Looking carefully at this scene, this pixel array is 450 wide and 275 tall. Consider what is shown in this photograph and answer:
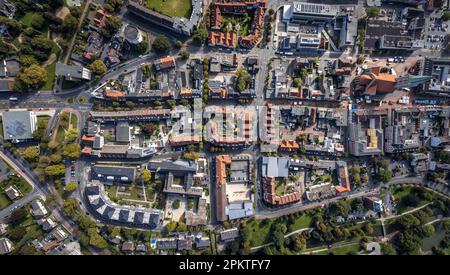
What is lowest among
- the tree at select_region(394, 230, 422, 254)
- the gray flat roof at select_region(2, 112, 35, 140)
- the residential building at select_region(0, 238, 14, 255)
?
the tree at select_region(394, 230, 422, 254)

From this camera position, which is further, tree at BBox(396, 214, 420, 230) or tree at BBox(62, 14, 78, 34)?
tree at BBox(396, 214, 420, 230)

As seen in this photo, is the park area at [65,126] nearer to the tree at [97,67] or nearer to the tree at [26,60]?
the tree at [97,67]

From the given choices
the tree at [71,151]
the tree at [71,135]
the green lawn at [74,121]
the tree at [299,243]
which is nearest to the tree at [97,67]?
the green lawn at [74,121]

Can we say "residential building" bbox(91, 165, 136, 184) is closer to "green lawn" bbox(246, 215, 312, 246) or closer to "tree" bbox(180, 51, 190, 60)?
"tree" bbox(180, 51, 190, 60)

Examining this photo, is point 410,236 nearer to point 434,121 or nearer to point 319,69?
point 434,121

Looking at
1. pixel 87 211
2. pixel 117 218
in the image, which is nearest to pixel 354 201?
pixel 117 218

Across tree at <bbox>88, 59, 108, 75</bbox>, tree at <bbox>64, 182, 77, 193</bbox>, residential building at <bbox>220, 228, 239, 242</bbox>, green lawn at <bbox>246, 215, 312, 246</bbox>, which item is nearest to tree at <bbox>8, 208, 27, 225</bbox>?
tree at <bbox>64, 182, 77, 193</bbox>
